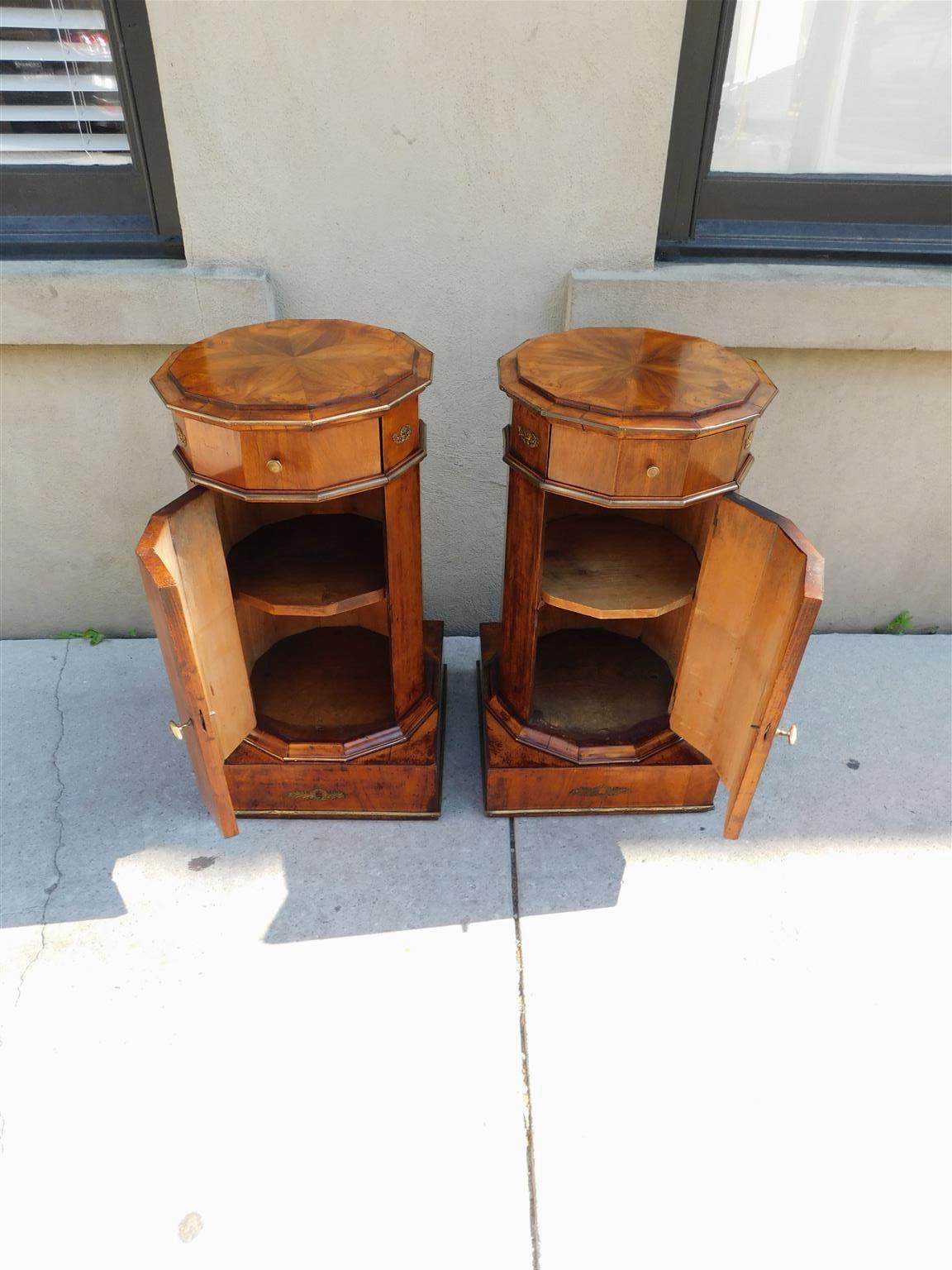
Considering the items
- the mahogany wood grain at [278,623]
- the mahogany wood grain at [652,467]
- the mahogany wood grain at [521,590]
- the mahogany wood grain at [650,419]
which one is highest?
the mahogany wood grain at [650,419]

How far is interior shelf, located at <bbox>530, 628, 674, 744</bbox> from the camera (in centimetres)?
200

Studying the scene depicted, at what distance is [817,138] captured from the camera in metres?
2.12

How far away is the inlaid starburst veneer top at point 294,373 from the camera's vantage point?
1.47 metres

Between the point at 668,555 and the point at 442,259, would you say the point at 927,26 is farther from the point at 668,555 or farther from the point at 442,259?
the point at 668,555

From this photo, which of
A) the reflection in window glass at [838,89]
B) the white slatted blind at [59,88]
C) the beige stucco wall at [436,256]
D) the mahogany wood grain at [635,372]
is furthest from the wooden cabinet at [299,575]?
the reflection in window glass at [838,89]

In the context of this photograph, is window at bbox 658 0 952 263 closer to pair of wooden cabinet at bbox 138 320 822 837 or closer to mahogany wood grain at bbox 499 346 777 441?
pair of wooden cabinet at bbox 138 320 822 837

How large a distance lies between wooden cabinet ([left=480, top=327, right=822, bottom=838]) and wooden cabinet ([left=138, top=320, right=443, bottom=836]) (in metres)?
0.22

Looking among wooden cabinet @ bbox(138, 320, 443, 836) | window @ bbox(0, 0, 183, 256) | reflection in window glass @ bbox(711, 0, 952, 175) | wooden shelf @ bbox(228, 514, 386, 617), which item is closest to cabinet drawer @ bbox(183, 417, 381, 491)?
wooden cabinet @ bbox(138, 320, 443, 836)

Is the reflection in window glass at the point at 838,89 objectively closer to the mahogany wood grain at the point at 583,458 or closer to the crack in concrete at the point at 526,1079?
the mahogany wood grain at the point at 583,458

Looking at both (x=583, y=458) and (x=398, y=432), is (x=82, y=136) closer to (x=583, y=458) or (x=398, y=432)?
(x=398, y=432)

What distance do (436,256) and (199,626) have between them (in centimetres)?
112

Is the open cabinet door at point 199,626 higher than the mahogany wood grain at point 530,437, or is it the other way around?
the mahogany wood grain at point 530,437

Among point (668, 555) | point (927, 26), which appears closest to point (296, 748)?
point (668, 555)

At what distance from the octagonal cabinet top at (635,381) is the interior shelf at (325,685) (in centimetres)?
83
